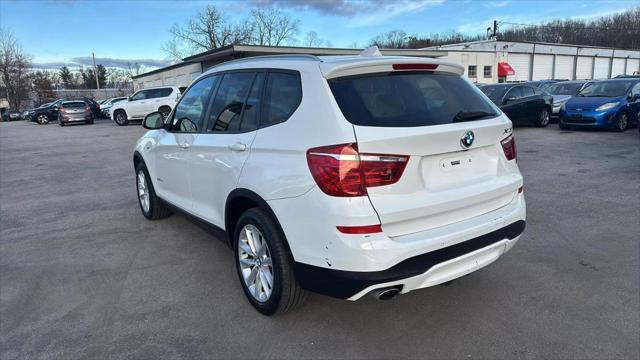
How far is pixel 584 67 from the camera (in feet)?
181

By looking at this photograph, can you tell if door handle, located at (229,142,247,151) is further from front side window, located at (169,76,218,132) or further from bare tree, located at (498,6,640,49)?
bare tree, located at (498,6,640,49)

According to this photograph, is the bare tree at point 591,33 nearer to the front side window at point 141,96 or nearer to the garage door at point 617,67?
the garage door at point 617,67

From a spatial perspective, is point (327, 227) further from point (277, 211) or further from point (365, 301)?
point (365, 301)

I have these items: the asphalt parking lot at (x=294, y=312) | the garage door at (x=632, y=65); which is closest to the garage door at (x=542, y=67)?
the garage door at (x=632, y=65)

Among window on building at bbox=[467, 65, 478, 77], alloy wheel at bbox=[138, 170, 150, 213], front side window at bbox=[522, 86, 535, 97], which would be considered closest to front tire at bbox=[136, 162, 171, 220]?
alloy wheel at bbox=[138, 170, 150, 213]

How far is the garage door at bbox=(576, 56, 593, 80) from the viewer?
54.3 m

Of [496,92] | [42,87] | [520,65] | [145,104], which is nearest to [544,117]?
[496,92]

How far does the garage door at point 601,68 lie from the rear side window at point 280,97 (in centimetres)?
6525

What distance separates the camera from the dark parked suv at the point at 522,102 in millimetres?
14656

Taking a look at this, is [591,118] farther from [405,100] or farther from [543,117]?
[405,100]

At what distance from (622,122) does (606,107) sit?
765 mm

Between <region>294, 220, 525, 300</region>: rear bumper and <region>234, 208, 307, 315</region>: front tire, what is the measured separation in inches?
7.4

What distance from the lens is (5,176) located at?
10.2m

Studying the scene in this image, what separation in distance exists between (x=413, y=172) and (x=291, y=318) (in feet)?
4.80
